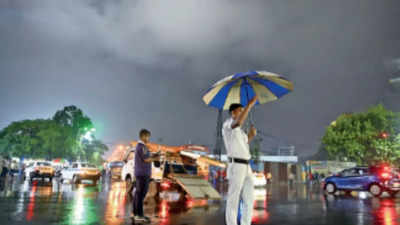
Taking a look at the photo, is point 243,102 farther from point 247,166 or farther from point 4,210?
point 4,210

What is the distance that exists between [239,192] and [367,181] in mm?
16056

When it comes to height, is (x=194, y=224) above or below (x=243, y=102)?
below

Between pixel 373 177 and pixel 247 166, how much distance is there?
15.9 m

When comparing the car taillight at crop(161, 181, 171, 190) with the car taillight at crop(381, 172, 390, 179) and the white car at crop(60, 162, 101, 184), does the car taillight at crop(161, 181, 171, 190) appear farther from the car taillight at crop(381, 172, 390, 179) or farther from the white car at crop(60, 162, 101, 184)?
the white car at crop(60, 162, 101, 184)

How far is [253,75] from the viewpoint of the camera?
5.42 meters

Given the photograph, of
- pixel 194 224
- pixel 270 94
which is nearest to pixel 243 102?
pixel 270 94

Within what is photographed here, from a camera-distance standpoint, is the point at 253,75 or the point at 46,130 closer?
the point at 253,75

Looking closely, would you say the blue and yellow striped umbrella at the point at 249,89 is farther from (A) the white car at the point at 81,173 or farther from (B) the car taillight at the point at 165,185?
(A) the white car at the point at 81,173

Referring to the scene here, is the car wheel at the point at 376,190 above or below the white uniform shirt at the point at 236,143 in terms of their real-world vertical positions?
below

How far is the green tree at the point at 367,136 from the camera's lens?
124 feet

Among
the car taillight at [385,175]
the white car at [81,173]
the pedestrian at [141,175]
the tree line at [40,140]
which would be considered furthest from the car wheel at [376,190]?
the tree line at [40,140]

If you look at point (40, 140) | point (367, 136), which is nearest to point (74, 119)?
point (40, 140)

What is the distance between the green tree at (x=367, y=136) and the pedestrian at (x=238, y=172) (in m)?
38.7

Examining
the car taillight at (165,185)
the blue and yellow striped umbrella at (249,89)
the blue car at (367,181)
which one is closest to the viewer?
the blue and yellow striped umbrella at (249,89)
